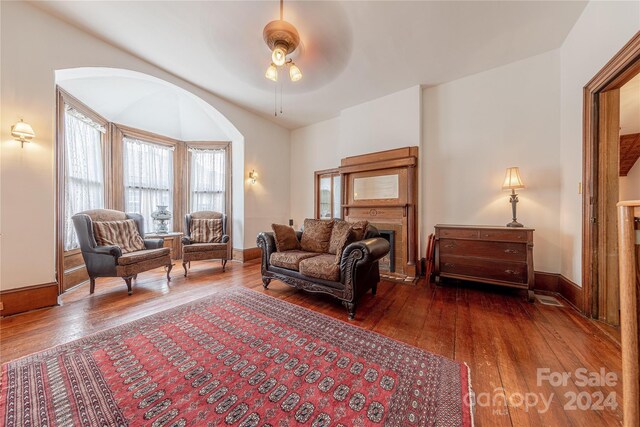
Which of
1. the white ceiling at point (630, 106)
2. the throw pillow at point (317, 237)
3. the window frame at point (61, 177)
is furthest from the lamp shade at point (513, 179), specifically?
the window frame at point (61, 177)

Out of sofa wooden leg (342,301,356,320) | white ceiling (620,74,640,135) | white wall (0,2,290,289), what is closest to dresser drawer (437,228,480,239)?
sofa wooden leg (342,301,356,320)

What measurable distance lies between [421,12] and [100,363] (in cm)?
410

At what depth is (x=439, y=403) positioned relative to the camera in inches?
46.2

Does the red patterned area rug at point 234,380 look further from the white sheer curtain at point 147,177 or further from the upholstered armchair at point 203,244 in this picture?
the white sheer curtain at point 147,177

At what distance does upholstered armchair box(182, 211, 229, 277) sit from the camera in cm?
358

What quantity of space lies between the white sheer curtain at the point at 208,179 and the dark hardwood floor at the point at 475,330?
2199mm

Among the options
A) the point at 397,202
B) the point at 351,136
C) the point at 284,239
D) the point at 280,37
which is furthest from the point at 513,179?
the point at 280,37

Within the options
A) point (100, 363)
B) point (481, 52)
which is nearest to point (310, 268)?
point (100, 363)

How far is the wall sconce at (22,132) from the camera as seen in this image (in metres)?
2.07

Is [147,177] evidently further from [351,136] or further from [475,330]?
[475,330]

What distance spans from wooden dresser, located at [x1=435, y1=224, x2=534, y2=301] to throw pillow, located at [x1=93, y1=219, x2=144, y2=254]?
4.40 metres

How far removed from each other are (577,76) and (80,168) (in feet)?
21.7

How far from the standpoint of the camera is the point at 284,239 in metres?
3.04

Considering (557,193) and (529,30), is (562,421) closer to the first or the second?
(557,193)
